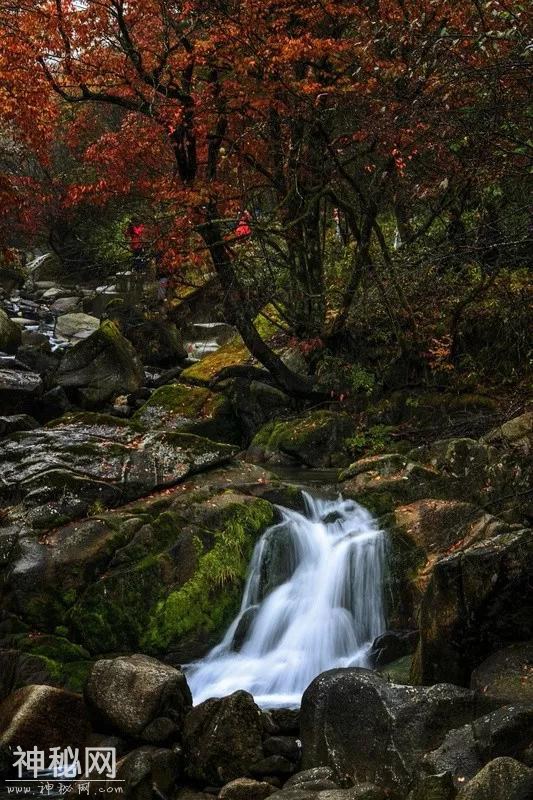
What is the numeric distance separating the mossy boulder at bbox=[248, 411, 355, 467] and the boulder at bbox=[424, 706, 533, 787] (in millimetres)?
7530

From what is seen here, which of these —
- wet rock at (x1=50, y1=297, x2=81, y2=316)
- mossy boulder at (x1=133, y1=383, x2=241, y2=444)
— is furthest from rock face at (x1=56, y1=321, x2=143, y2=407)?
wet rock at (x1=50, y1=297, x2=81, y2=316)

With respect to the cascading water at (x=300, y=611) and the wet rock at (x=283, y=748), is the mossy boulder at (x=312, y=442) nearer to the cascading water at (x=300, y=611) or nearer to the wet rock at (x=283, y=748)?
the cascading water at (x=300, y=611)

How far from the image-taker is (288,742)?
6.02 meters

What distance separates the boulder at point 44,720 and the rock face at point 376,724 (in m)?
2.07

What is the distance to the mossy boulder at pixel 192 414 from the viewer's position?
→ 13711 millimetres

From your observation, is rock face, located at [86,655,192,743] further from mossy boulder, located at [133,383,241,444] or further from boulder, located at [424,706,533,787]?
mossy boulder, located at [133,383,241,444]

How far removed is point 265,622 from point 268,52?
788 cm

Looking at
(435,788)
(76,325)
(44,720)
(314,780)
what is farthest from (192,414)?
(435,788)

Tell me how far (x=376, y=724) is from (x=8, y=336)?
1610cm

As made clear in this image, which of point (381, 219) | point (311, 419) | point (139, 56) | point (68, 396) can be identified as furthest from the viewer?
point (381, 219)

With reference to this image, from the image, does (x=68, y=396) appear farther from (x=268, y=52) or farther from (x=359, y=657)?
(x=359, y=657)

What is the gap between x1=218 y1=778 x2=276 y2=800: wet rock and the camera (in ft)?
17.5

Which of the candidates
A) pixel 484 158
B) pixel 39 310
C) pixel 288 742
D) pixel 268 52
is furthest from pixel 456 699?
pixel 39 310

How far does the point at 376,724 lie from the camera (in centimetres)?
550
